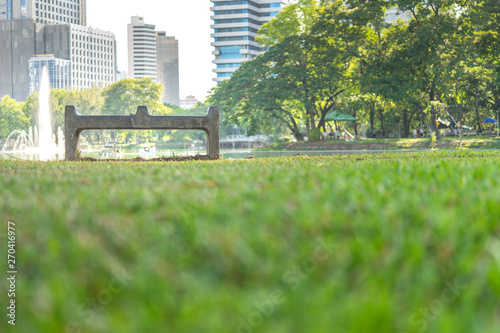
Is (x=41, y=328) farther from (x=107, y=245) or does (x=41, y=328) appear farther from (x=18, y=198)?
(x=18, y=198)

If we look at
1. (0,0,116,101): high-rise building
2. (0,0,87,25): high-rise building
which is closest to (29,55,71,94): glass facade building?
(0,0,116,101): high-rise building

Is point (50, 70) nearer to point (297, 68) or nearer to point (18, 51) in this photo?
point (18, 51)

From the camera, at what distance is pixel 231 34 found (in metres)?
135

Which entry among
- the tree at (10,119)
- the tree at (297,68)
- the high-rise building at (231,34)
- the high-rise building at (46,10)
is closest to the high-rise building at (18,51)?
the high-rise building at (46,10)

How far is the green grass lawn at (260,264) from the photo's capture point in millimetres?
1444

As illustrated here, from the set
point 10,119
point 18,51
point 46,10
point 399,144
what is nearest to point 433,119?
point 399,144

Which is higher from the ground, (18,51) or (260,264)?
(18,51)

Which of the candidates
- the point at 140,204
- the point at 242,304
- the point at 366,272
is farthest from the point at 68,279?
the point at 140,204

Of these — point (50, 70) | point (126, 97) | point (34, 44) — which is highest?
point (34, 44)

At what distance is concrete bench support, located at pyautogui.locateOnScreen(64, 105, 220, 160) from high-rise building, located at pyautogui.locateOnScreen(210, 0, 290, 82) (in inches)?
4707

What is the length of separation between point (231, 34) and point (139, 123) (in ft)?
402

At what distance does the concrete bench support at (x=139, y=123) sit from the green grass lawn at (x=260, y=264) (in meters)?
13.2

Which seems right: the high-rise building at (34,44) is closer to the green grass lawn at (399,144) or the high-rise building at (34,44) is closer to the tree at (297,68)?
the tree at (297,68)

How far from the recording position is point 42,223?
2.74 meters
